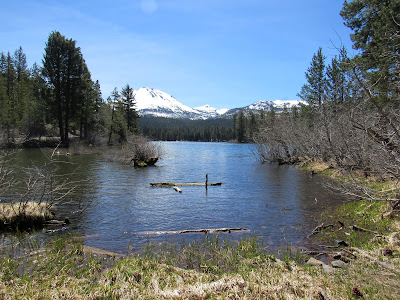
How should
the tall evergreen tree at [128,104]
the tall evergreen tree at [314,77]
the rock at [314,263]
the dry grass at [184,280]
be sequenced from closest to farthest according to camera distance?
1. the dry grass at [184,280]
2. the rock at [314,263]
3. the tall evergreen tree at [314,77]
4. the tall evergreen tree at [128,104]

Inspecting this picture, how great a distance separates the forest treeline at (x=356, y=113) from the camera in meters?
9.00

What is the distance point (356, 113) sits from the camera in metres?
13.9

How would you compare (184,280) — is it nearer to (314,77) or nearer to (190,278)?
(190,278)

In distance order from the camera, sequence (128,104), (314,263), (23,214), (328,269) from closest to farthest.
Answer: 1. (328,269)
2. (314,263)
3. (23,214)
4. (128,104)

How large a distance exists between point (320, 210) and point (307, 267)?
25.7 feet

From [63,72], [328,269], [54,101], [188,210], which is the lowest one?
[188,210]

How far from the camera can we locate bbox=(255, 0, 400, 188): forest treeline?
9.00 meters

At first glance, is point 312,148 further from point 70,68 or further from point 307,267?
point 70,68

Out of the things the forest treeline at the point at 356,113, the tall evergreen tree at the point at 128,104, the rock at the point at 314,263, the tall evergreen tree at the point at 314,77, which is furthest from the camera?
the tall evergreen tree at the point at 128,104

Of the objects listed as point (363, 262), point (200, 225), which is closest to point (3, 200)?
point (200, 225)

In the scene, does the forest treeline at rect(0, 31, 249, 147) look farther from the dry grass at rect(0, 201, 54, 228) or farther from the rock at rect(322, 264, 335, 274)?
the rock at rect(322, 264, 335, 274)

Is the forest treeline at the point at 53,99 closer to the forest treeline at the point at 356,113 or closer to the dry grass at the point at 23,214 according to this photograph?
the forest treeline at the point at 356,113

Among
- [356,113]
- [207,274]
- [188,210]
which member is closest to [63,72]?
[188,210]

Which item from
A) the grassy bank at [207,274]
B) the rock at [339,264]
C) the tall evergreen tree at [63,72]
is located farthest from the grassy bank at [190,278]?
the tall evergreen tree at [63,72]
